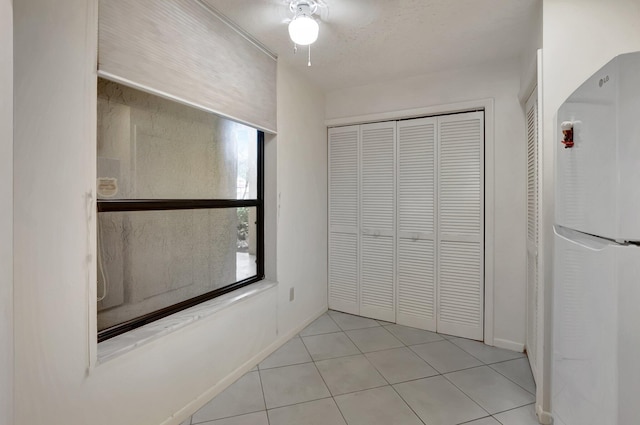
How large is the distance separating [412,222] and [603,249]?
2.16 meters

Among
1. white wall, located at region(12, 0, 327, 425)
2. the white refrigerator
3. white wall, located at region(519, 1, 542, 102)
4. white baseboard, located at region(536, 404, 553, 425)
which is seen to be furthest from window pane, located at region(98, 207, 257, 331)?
white wall, located at region(519, 1, 542, 102)

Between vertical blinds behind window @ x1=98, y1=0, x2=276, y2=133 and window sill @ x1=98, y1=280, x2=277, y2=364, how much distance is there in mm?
1249

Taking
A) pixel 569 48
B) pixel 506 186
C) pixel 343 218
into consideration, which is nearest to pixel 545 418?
pixel 506 186

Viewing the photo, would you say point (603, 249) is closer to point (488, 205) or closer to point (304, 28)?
point (304, 28)

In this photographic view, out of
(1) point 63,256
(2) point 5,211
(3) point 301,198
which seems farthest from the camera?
(3) point 301,198

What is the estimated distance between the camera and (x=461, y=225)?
269cm

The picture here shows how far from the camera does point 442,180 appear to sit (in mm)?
2748

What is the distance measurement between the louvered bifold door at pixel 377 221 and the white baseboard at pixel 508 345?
0.92 m

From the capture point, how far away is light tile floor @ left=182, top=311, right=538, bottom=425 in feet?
5.61

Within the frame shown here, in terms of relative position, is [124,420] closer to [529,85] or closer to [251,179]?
[251,179]

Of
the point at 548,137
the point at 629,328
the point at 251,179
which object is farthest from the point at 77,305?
the point at 548,137

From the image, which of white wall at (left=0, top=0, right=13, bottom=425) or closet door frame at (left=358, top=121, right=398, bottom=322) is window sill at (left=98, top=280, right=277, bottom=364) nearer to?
white wall at (left=0, top=0, right=13, bottom=425)

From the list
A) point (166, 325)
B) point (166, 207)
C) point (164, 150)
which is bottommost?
point (166, 325)

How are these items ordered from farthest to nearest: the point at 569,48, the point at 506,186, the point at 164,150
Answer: the point at 506,186, the point at 164,150, the point at 569,48
